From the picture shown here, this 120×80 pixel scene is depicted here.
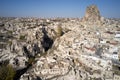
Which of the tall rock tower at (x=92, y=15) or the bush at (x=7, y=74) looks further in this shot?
the tall rock tower at (x=92, y=15)

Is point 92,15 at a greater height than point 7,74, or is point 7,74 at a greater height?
point 92,15

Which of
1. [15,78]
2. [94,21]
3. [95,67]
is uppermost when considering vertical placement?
[94,21]

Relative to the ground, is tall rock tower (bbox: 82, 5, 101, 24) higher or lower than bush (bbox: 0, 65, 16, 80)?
higher

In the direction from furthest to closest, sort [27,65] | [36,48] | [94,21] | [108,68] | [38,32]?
[94,21]
[38,32]
[36,48]
[27,65]
[108,68]

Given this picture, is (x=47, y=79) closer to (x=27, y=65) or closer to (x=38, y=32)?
(x=27, y=65)

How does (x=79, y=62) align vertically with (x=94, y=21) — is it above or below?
below

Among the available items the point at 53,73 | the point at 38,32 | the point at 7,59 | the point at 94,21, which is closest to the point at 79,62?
the point at 53,73

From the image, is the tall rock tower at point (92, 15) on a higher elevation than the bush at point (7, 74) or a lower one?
higher

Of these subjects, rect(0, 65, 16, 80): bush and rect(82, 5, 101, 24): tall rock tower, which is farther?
rect(82, 5, 101, 24): tall rock tower

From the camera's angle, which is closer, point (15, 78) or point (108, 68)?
point (108, 68)

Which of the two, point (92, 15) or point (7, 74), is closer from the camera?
point (7, 74)

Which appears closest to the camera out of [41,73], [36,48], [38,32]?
[41,73]
